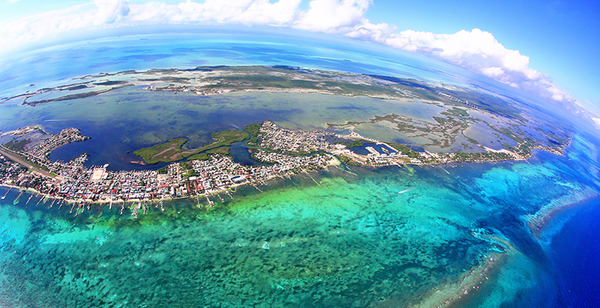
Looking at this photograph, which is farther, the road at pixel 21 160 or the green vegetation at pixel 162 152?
the green vegetation at pixel 162 152

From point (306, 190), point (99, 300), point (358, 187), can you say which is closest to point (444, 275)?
point (358, 187)

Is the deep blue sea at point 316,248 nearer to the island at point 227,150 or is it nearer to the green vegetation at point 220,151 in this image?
the island at point 227,150

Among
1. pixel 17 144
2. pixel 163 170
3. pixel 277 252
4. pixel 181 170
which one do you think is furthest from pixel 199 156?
pixel 17 144

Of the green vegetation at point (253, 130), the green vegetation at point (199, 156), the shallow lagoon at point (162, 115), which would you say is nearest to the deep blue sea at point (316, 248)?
the shallow lagoon at point (162, 115)

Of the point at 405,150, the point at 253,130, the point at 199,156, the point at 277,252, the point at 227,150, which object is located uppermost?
the point at 405,150

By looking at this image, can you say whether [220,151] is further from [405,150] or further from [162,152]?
[405,150]

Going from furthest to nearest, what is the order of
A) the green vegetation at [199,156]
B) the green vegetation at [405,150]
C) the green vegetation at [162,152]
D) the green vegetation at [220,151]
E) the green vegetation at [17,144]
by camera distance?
the green vegetation at [405,150]
the green vegetation at [220,151]
the green vegetation at [17,144]
the green vegetation at [199,156]
the green vegetation at [162,152]

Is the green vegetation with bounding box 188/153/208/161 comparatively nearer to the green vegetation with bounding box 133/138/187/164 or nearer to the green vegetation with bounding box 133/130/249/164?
the green vegetation with bounding box 133/130/249/164
